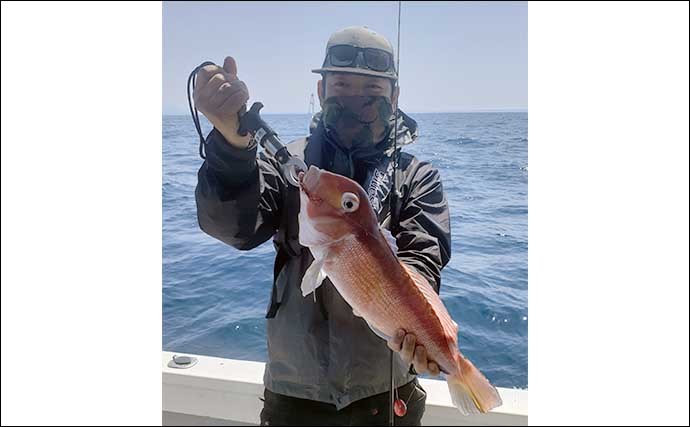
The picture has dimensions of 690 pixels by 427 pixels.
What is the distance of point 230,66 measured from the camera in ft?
2.20

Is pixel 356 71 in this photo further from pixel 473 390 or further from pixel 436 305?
pixel 473 390

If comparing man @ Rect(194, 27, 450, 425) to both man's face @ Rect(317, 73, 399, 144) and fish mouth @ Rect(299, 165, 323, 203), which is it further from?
fish mouth @ Rect(299, 165, 323, 203)

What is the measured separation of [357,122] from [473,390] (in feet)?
1.42

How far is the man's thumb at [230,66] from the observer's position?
669mm

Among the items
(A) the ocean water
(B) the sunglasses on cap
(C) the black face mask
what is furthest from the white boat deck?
(B) the sunglasses on cap

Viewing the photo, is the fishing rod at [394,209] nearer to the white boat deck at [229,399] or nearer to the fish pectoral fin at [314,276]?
the white boat deck at [229,399]

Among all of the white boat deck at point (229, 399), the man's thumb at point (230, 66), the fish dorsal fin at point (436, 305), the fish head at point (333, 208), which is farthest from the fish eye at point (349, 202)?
the white boat deck at point (229, 399)

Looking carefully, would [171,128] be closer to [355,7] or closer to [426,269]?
[355,7]

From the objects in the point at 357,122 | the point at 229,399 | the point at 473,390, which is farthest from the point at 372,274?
the point at 229,399

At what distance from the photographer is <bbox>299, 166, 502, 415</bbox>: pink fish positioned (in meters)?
0.61
